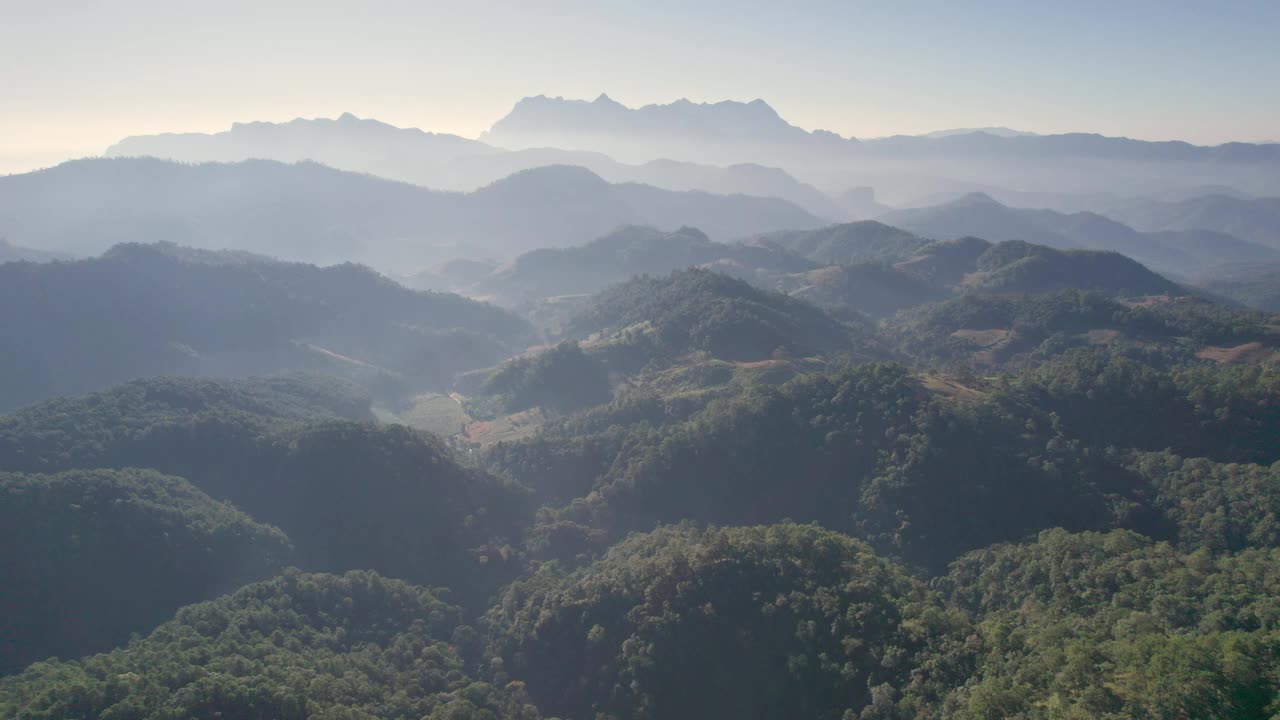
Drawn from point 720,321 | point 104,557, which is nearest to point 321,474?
point 104,557

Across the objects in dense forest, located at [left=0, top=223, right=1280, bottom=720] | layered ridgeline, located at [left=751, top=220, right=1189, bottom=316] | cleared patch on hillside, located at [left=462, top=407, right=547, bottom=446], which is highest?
layered ridgeline, located at [left=751, top=220, right=1189, bottom=316]

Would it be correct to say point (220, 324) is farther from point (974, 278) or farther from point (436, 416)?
point (974, 278)

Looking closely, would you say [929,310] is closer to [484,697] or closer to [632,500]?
[632,500]

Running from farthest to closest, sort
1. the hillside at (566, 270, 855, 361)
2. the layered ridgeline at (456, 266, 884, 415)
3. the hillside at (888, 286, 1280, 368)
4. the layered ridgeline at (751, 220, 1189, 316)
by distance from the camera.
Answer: the layered ridgeline at (751, 220, 1189, 316), the hillside at (566, 270, 855, 361), the hillside at (888, 286, 1280, 368), the layered ridgeline at (456, 266, 884, 415)

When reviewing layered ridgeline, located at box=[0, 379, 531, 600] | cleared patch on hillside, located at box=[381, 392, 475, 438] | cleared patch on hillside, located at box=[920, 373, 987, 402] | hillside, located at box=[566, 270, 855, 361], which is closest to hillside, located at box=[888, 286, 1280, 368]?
hillside, located at box=[566, 270, 855, 361]

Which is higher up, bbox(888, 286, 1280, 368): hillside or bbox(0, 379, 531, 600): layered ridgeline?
bbox(888, 286, 1280, 368): hillside

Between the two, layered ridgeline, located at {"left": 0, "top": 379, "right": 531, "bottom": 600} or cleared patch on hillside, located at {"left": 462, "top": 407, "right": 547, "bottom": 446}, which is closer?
layered ridgeline, located at {"left": 0, "top": 379, "right": 531, "bottom": 600}

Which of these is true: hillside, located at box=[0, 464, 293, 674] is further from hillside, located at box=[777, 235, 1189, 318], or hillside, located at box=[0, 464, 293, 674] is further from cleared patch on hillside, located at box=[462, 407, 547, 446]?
hillside, located at box=[777, 235, 1189, 318]
